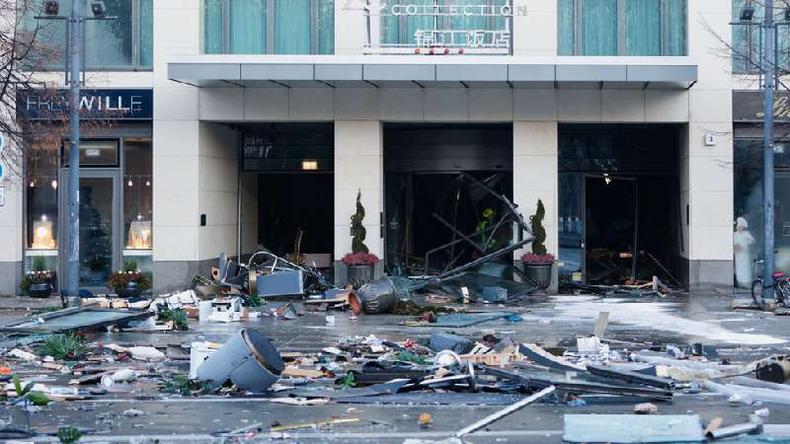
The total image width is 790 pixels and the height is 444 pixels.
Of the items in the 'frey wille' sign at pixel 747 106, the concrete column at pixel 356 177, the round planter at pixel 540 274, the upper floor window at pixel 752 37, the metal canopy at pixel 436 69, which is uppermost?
the upper floor window at pixel 752 37

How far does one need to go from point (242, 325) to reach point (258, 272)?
5403 mm

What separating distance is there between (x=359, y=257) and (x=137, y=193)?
5.69 meters

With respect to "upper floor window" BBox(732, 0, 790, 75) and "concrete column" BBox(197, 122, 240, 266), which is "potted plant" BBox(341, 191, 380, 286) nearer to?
"concrete column" BBox(197, 122, 240, 266)

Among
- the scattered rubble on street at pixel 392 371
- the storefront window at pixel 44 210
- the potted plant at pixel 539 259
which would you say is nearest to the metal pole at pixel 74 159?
the scattered rubble on street at pixel 392 371

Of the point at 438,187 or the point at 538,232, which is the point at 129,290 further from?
the point at 538,232

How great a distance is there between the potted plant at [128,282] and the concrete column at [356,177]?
4672mm

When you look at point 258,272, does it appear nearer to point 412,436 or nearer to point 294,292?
point 294,292

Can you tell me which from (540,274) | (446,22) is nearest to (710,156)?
(540,274)

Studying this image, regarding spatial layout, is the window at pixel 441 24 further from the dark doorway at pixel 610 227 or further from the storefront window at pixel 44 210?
the storefront window at pixel 44 210

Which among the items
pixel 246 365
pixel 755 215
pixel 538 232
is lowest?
pixel 246 365

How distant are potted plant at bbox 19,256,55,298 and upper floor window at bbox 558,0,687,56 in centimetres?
1328

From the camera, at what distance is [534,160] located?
2750 cm

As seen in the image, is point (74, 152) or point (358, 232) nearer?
point (74, 152)

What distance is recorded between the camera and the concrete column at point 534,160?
2747 centimetres
